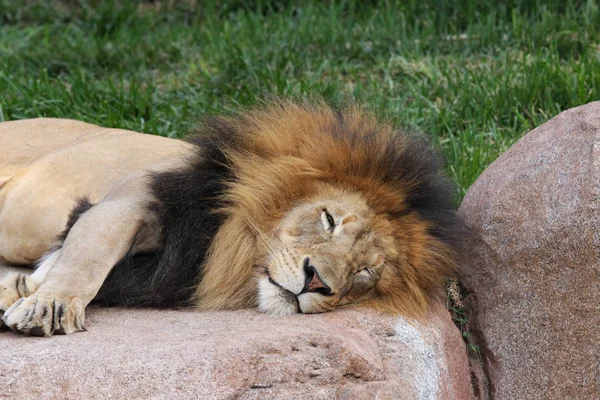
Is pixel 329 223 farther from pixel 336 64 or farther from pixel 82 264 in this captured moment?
pixel 336 64

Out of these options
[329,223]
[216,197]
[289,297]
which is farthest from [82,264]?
[329,223]

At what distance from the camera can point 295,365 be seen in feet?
8.82

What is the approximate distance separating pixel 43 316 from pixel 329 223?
0.89m

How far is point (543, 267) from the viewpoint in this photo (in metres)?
3.24

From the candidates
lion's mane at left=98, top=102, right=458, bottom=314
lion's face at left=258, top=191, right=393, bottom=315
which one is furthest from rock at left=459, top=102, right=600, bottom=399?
lion's face at left=258, top=191, right=393, bottom=315

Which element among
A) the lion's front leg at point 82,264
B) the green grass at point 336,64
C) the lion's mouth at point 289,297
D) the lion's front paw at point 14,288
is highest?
the lion's front leg at point 82,264

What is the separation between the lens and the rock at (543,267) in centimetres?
316

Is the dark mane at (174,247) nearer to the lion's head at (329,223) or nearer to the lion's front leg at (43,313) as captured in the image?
the lion's head at (329,223)

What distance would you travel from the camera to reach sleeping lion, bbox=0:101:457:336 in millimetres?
3035

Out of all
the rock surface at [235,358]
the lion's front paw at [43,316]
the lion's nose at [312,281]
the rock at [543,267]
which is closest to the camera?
the rock surface at [235,358]

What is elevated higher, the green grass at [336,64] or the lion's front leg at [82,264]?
the lion's front leg at [82,264]

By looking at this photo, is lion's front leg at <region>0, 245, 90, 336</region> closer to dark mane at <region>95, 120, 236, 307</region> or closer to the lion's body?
dark mane at <region>95, 120, 236, 307</region>

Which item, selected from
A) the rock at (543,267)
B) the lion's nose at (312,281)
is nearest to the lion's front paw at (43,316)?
the lion's nose at (312,281)

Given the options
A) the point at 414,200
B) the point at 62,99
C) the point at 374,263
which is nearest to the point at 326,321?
the point at 374,263
